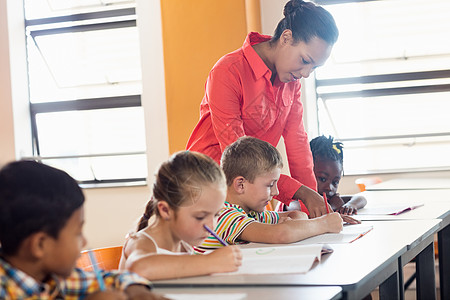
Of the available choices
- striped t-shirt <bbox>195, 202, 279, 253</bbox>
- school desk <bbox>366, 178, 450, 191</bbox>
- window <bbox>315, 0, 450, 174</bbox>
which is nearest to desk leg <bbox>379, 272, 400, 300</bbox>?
striped t-shirt <bbox>195, 202, 279, 253</bbox>

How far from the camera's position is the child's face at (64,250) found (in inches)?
36.8

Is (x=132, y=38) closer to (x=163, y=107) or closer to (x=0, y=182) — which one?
(x=163, y=107)

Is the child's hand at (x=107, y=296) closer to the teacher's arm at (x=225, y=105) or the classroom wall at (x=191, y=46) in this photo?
the teacher's arm at (x=225, y=105)

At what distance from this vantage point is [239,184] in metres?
1.92

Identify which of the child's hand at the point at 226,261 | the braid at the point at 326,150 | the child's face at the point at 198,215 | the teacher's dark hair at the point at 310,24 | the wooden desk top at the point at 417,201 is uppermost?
the teacher's dark hair at the point at 310,24

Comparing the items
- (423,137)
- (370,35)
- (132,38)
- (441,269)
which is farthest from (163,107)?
(441,269)

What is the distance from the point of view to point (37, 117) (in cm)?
498

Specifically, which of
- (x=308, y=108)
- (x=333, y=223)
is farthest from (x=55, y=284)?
(x=308, y=108)

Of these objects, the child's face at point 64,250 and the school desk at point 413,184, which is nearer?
the child's face at point 64,250

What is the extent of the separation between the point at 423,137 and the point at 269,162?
8.99 feet

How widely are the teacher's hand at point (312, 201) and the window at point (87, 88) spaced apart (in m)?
2.78

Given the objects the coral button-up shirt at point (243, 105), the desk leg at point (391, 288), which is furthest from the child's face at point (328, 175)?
the desk leg at point (391, 288)

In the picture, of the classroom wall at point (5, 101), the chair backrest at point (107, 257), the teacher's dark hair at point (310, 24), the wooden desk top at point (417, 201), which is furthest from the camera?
the classroom wall at point (5, 101)

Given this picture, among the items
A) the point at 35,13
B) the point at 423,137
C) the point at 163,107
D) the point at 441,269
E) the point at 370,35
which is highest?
the point at 35,13
